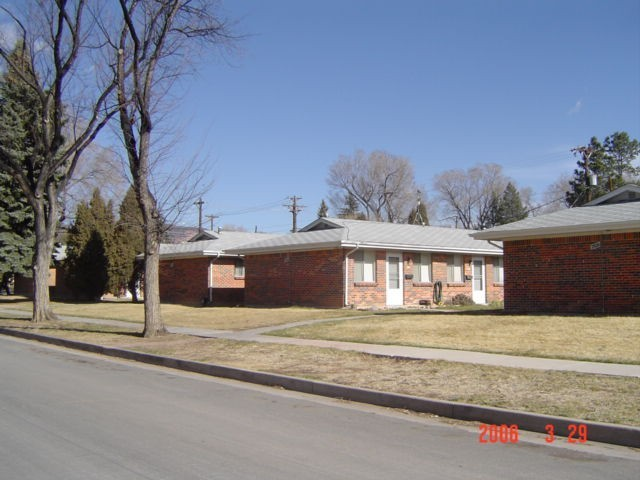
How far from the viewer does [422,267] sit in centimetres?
2795

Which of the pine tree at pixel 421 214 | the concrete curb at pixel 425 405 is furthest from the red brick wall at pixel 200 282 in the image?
the pine tree at pixel 421 214

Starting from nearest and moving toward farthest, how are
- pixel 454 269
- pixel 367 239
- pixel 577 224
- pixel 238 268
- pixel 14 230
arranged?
pixel 577 224 < pixel 367 239 < pixel 454 269 < pixel 238 268 < pixel 14 230

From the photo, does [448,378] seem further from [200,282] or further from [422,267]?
[200,282]

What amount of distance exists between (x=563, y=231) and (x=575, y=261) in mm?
940

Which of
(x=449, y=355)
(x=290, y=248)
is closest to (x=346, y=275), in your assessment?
(x=290, y=248)

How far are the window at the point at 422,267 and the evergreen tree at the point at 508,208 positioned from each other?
36942 millimetres

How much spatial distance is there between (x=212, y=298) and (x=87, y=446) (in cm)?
2634

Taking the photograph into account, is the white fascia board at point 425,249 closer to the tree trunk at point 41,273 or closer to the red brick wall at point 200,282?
the red brick wall at point 200,282

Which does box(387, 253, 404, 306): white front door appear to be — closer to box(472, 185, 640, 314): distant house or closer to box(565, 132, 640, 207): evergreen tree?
box(472, 185, 640, 314): distant house

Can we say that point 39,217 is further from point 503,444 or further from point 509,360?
point 503,444

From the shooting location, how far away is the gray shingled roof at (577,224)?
1706 centimetres

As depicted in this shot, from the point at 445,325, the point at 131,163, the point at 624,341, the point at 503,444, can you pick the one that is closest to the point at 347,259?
the point at 445,325

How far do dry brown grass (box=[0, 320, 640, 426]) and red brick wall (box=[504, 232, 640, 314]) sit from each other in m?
8.25

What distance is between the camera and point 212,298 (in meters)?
32.6
